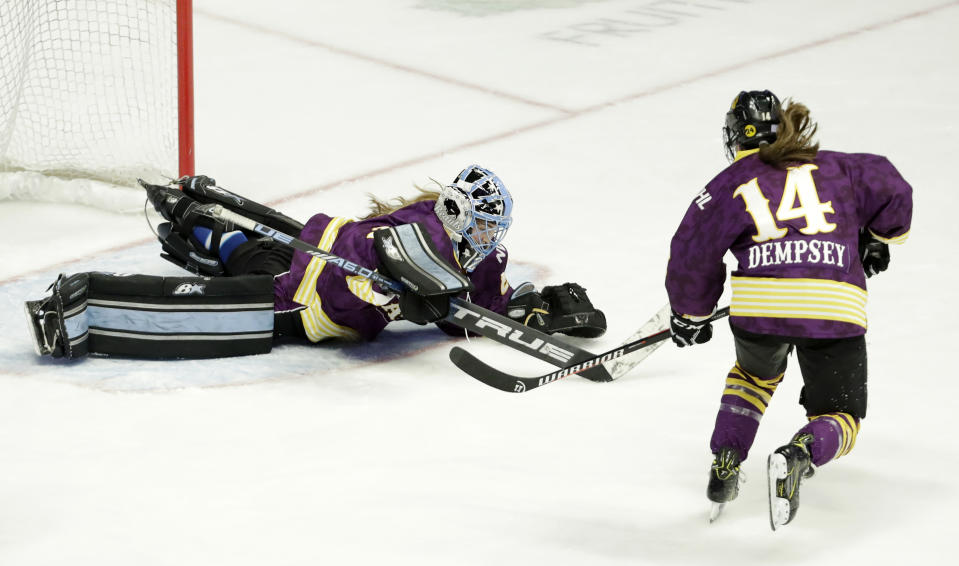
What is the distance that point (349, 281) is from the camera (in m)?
3.55

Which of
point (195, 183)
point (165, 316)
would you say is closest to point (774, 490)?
point (165, 316)

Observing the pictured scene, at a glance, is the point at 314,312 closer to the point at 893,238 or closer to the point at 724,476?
the point at 724,476

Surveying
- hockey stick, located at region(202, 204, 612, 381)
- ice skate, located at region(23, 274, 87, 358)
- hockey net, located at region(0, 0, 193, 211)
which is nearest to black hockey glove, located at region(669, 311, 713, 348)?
hockey stick, located at region(202, 204, 612, 381)

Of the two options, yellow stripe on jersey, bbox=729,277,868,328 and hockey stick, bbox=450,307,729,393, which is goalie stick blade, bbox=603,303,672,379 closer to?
hockey stick, bbox=450,307,729,393

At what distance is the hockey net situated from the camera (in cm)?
486

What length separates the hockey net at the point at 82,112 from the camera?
4863 millimetres

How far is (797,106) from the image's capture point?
9.05 ft

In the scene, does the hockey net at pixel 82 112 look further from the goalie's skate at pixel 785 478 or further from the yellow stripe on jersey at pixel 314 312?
the goalie's skate at pixel 785 478

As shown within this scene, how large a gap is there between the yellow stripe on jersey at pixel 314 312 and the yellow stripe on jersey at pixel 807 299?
1336 millimetres

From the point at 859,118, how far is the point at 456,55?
1894mm

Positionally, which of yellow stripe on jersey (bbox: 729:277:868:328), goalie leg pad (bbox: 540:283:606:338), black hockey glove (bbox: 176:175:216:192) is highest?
black hockey glove (bbox: 176:175:216:192)

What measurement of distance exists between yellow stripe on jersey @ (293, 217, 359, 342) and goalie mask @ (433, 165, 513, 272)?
1.18ft

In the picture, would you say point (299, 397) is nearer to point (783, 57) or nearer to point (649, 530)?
point (649, 530)

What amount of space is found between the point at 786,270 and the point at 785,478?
15.2 inches
